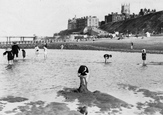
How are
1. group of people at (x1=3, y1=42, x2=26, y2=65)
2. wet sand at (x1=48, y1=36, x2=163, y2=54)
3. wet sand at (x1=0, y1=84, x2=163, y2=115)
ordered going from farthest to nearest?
wet sand at (x1=48, y1=36, x2=163, y2=54) → group of people at (x1=3, y1=42, x2=26, y2=65) → wet sand at (x1=0, y1=84, x2=163, y2=115)

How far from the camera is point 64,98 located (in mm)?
12719

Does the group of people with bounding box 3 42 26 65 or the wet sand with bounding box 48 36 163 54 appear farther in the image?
the wet sand with bounding box 48 36 163 54

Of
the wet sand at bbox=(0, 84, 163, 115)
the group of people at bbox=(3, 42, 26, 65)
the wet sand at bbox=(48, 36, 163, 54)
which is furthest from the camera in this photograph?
the wet sand at bbox=(48, 36, 163, 54)

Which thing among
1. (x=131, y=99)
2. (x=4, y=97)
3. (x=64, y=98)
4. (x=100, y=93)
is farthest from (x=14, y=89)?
(x=131, y=99)

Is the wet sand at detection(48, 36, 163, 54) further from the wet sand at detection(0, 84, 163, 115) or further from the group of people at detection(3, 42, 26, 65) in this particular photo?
the wet sand at detection(0, 84, 163, 115)

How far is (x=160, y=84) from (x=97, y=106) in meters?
7.30

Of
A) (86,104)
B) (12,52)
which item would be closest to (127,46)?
(12,52)

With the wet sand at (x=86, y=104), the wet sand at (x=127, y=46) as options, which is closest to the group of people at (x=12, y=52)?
the wet sand at (x=86, y=104)

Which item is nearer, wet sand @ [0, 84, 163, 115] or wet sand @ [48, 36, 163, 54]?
wet sand @ [0, 84, 163, 115]

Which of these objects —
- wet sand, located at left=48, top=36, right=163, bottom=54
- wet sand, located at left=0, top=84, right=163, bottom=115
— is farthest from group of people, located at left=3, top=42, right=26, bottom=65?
wet sand, located at left=48, top=36, right=163, bottom=54

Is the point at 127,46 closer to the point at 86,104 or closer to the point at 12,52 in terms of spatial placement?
the point at 12,52

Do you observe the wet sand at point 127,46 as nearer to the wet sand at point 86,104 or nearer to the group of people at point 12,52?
the group of people at point 12,52

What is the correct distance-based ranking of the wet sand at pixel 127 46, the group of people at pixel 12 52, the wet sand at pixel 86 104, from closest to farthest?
the wet sand at pixel 86 104 < the group of people at pixel 12 52 < the wet sand at pixel 127 46

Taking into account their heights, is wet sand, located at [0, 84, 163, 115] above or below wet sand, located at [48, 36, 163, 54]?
below
